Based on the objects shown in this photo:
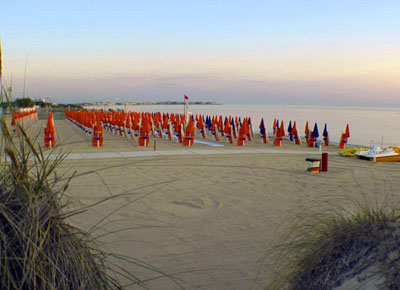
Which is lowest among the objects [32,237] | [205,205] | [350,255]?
[205,205]

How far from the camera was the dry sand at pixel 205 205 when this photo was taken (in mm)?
4320

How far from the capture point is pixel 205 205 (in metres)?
7.09

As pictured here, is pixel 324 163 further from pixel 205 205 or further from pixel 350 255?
pixel 350 255

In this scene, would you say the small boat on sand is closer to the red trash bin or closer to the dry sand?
the dry sand

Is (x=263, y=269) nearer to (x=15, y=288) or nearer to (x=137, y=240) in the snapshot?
(x=137, y=240)

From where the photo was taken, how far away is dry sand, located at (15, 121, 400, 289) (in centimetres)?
432

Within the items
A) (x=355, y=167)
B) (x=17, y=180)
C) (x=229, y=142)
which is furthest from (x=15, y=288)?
(x=229, y=142)

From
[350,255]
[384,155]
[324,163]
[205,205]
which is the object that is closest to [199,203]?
[205,205]

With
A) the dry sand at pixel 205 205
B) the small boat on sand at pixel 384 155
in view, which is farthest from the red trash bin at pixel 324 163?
the small boat on sand at pixel 384 155

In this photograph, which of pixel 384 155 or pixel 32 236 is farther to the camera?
pixel 384 155

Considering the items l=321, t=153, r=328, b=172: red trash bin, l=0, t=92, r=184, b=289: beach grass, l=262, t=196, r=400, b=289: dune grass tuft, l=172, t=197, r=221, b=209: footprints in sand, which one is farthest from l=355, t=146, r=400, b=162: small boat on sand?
l=0, t=92, r=184, b=289: beach grass

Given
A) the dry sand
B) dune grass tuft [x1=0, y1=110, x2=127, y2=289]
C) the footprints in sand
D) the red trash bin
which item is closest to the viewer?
dune grass tuft [x1=0, y1=110, x2=127, y2=289]

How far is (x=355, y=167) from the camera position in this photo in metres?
12.2

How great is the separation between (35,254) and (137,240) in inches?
133
